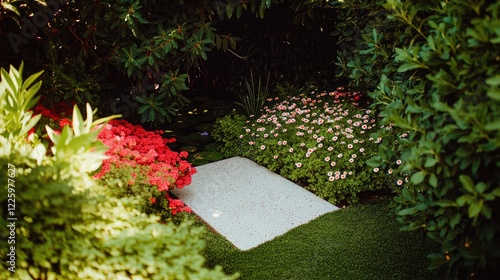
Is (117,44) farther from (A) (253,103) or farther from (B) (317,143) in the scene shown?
(B) (317,143)

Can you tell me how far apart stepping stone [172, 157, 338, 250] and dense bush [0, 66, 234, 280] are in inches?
64.0

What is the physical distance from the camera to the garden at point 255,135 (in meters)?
2.10

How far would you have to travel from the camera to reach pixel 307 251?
3.59 m

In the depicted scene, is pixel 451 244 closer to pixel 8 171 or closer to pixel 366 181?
pixel 366 181

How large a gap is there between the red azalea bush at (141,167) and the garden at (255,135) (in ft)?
0.06

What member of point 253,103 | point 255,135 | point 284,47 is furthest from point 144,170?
point 284,47

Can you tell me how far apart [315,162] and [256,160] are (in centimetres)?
75

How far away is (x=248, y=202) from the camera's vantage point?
4.32 metres

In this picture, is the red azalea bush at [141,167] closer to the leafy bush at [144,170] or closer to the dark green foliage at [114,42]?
the leafy bush at [144,170]

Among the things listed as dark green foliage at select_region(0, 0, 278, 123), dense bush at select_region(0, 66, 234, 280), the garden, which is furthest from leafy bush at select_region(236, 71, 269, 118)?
dense bush at select_region(0, 66, 234, 280)

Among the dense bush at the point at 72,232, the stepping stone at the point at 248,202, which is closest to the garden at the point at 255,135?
the dense bush at the point at 72,232

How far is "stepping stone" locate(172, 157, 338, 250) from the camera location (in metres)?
3.92

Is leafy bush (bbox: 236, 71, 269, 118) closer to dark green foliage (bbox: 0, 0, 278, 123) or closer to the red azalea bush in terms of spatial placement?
dark green foliage (bbox: 0, 0, 278, 123)

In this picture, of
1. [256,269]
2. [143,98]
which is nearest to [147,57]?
[143,98]
